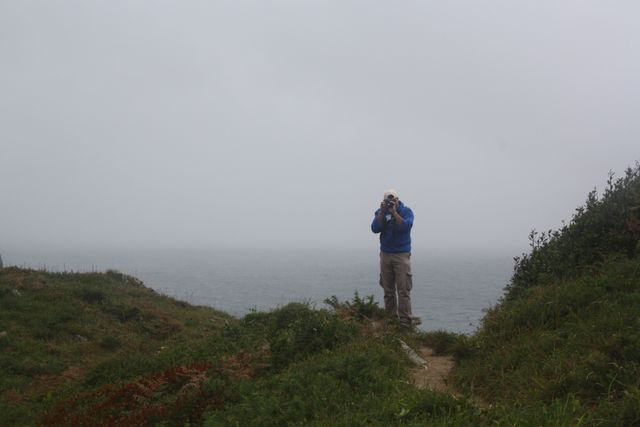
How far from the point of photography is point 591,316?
6875mm

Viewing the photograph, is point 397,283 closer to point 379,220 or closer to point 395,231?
point 395,231

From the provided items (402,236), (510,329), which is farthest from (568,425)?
(402,236)

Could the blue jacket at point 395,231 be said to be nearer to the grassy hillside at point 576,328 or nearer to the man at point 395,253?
the man at point 395,253

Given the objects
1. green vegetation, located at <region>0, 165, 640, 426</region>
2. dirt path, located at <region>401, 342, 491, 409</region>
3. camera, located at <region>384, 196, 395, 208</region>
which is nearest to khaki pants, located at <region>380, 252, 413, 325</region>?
green vegetation, located at <region>0, 165, 640, 426</region>

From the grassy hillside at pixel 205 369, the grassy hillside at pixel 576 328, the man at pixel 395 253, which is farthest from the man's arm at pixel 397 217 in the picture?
the grassy hillside at pixel 576 328

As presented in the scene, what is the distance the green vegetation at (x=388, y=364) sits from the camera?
5.24 metres

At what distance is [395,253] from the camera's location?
437 inches

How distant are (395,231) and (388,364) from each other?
4259 millimetres

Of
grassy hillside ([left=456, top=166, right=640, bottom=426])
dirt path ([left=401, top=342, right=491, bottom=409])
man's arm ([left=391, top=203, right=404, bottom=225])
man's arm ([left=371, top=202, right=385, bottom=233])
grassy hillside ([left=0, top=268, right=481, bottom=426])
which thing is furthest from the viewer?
man's arm ([left=371, top=202, right=385, bottom=233])

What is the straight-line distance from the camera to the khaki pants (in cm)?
1080

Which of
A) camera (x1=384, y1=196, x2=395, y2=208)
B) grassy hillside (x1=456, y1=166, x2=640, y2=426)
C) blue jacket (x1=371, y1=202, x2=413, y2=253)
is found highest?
camera (x1=384, y1=196, x2=395, y2=208)

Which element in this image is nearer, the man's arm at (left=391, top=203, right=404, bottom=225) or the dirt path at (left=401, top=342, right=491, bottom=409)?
the dirt path at (left=401, top=342, right=491, bottom=409)

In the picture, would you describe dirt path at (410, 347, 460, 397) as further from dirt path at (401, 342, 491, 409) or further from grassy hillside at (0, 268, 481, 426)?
grassy hillside at (0, 268, 481, 426)

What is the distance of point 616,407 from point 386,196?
6.95 m
